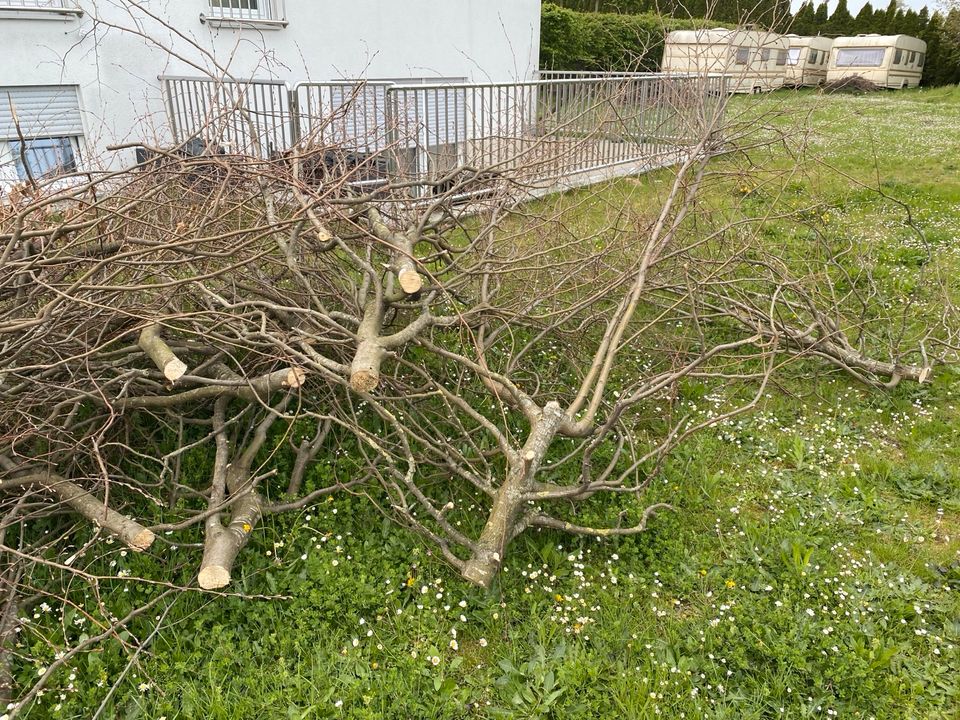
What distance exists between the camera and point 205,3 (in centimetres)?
874

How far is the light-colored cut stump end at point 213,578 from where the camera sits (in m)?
2.74

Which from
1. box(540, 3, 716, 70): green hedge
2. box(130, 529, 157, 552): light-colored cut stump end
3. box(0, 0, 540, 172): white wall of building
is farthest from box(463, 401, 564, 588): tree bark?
box(540, 3, 716, 70): green hedge

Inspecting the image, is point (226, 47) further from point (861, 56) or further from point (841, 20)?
point (841, 20)

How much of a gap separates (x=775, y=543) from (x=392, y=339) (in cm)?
212

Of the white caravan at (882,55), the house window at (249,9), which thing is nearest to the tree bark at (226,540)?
the house window at (249,9)

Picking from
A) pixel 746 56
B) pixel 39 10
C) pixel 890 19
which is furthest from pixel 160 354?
pixel 890 19

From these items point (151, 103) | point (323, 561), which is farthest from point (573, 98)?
point (323, 561)

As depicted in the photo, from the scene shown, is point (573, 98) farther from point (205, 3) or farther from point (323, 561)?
point (323, 561)

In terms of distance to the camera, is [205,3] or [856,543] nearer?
[856,543]

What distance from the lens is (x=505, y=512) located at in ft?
9.73

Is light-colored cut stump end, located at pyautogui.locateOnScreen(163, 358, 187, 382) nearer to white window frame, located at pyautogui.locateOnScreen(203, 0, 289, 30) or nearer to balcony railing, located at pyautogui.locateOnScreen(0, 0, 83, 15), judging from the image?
balcony railing, located at pyautogui.locateOnScreen(0, 0, 83, 15)

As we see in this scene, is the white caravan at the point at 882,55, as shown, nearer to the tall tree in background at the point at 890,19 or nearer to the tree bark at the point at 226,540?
the tall tree in background at the point at 890,19

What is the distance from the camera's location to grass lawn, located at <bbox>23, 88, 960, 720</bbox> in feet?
8.35

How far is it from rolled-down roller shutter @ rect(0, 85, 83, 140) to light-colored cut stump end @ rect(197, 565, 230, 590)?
7.07 metres
